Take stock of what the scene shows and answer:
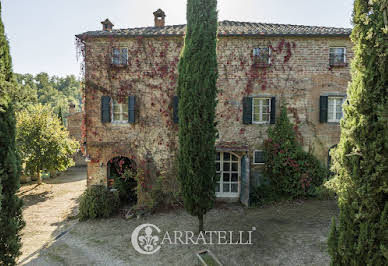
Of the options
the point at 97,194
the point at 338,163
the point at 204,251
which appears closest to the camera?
the point at 338,163

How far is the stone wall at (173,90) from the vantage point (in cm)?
1030

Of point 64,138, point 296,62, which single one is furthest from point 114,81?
point 296,62

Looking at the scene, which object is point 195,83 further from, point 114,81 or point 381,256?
point 381,256

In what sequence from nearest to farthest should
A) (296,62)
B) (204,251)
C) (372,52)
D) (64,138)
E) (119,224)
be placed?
1. (372,52)
2. (204,251)
3. (119,224)
4. (296,62)
5. (64,138)

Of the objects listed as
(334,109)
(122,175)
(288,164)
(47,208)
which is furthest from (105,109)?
(334,109)

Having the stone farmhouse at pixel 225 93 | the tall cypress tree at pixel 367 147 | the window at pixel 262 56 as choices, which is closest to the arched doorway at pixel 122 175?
the stone farmhouse at pixel 225 93

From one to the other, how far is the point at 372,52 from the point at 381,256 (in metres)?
3.50

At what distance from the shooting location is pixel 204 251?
6.34 m

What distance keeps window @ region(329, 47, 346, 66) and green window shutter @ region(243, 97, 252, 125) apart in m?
4.23

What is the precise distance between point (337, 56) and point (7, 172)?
13009 millimetres

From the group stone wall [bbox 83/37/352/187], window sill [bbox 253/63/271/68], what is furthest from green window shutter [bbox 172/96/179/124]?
window sill [bbox 253/63/271/68]

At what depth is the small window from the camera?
10.6 m

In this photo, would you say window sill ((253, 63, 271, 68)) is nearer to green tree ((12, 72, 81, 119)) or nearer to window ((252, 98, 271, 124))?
window ((252, 98, 271, 124))

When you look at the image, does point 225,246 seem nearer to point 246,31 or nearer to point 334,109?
point 334,109
